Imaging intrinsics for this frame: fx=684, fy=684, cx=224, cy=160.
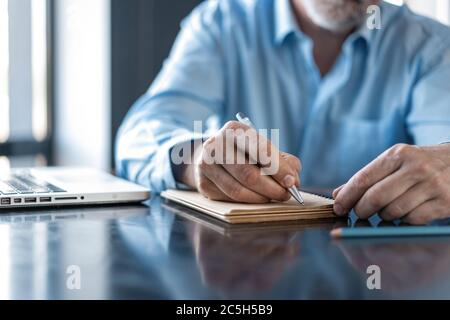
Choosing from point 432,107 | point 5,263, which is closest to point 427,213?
point 5,263

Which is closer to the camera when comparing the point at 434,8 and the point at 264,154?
the point at 264,154

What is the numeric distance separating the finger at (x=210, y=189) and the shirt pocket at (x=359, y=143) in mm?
600

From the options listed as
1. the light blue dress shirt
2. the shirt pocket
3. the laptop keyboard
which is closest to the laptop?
the laptop keyboard

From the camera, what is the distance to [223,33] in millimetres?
1503

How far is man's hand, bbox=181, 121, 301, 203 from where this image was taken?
2.69ft

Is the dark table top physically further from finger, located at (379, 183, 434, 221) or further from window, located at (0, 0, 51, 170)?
window, located at (0, 0, 51, 170)

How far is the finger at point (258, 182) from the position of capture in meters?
0.82

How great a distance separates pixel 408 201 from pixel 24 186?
0.53 meters

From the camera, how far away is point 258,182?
2.69ft

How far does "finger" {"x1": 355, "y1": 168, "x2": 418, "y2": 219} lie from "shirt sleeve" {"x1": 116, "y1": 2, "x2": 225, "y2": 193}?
308 millimetres

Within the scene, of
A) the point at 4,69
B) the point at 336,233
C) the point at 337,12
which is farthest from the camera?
the point at 4,69

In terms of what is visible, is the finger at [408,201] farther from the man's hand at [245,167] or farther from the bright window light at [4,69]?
the bright window light at [4,69]

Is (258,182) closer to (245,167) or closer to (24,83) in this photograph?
(245,167)
